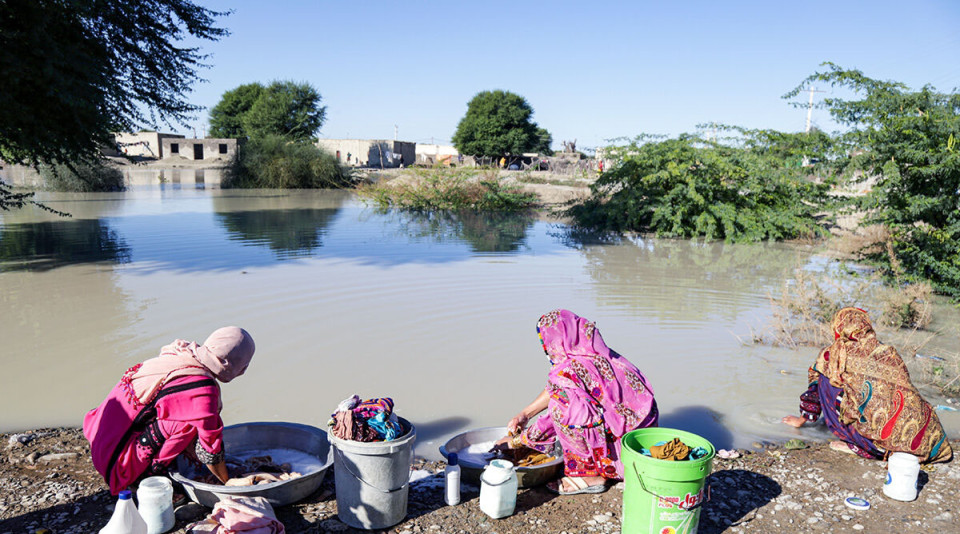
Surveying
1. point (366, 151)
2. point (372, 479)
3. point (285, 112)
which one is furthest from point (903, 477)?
point (366, 151)

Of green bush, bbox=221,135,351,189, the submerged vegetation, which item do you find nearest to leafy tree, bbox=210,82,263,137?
green bush, bbox=221,135,351,189

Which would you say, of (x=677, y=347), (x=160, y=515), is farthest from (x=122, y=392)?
(x=677, y=347)

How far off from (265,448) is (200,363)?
0.95 m

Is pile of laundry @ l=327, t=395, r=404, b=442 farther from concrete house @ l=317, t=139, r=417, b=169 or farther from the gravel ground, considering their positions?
concrete house @ l=317, t=139, r=417, b=169

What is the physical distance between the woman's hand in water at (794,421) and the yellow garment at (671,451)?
7.21ft

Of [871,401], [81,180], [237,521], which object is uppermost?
[81,180]

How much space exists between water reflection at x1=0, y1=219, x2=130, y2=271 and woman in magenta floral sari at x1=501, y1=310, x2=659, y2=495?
30.2 feet

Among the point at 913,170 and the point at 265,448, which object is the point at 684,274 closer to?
the point at 913,170

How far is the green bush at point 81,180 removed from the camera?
876 inches

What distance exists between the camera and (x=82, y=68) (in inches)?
353

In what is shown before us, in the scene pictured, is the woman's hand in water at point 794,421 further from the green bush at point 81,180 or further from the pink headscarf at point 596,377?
the green bush at point 81,180

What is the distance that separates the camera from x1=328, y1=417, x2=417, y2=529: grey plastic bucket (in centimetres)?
296

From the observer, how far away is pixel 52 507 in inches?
126

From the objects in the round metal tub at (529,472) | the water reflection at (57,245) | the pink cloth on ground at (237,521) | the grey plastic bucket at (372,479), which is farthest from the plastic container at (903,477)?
the water reflection at (57,245)
